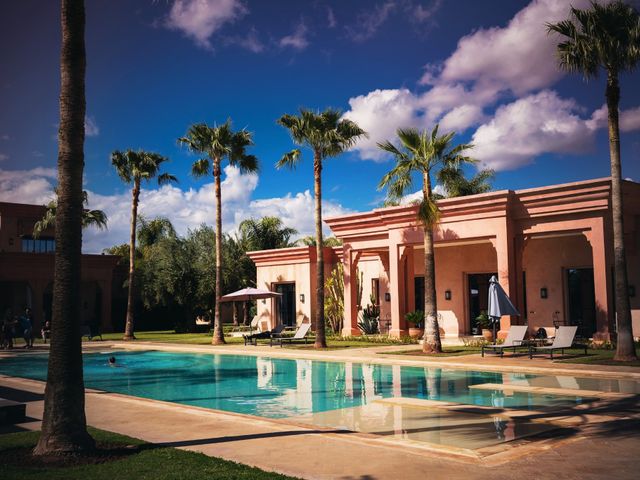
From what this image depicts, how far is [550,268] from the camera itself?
2302cm

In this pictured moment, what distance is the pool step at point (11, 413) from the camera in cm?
893

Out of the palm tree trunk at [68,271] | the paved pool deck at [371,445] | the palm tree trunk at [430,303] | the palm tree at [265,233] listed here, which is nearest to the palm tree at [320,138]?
the palm tree trunk at [430,303]

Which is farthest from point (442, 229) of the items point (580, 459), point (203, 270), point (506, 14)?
point (203, 270)

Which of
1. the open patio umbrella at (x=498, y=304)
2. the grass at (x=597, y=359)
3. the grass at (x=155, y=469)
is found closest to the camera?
the grass at (x=155, y=469)

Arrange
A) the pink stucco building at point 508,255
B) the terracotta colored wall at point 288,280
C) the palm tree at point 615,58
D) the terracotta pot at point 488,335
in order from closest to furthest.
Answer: the palm tree at point 615,58
the pink stucco building at point 508,255
the terracotta pot at point 488,335
the terracotta colored wall at point 288,280

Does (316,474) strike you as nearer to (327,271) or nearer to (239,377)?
(239,377)

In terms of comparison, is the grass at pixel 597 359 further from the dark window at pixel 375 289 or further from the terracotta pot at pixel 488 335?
the dark window at pixel 375 289

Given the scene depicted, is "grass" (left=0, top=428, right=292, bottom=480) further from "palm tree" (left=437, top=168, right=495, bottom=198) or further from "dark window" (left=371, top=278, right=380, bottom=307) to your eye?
"palm tree" (left=437, top=168, right=495, bottom=198)

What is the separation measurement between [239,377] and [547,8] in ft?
69.6

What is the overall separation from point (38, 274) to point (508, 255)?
29.8 meters

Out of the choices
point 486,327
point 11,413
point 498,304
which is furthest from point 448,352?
point 11,413

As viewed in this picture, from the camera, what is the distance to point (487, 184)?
36875 millimetres

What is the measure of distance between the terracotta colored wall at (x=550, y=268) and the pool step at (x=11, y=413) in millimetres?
18354

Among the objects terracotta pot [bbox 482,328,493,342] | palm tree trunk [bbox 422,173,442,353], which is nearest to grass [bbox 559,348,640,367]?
terracotta pot [bbox 482,328,493,342]
